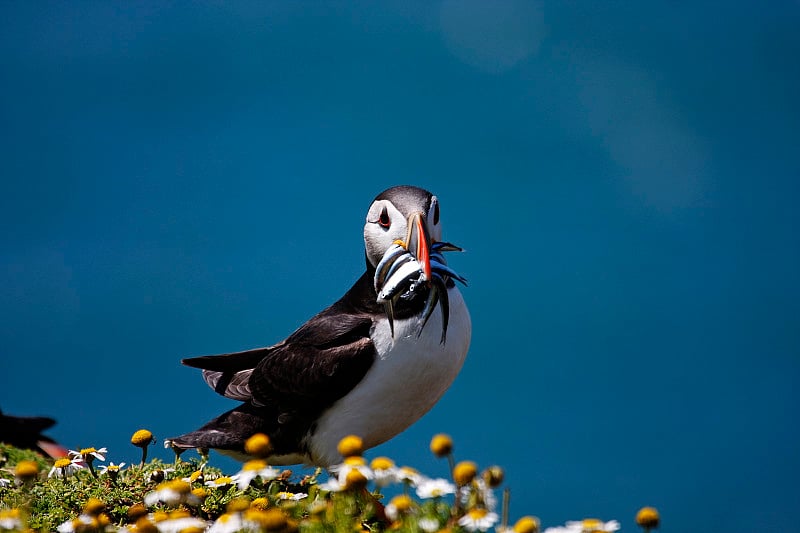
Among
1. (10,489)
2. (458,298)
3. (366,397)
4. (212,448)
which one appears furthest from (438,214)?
(10,489)

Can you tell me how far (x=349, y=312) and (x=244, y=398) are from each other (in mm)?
806

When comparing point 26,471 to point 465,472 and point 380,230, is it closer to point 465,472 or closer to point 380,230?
point 465,472

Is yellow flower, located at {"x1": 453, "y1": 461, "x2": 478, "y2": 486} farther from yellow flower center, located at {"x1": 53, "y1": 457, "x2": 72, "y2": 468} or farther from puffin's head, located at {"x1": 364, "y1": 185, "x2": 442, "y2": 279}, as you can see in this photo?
yellow flower center, located at {"x1": 53, "y1": 457, "x2": 72, "y2": 468}

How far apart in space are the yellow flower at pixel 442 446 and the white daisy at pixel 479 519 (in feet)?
0.80

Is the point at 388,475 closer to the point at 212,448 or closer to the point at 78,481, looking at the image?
the point at 212,448

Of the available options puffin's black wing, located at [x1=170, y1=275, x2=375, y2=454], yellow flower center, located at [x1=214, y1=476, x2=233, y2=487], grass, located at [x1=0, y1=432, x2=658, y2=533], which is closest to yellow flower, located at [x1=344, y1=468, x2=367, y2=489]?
grass, located at [x1=0, y1=432, x2=658, y2=533]

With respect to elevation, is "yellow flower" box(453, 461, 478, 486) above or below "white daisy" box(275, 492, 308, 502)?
below

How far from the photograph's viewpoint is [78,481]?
5797 mm

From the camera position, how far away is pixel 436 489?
3.58 metres

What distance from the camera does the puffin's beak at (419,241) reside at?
4.62 meters

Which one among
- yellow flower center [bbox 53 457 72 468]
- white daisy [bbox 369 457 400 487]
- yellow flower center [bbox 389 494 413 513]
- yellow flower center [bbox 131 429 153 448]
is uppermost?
yellow flower center [bbox 131 429 153 448]

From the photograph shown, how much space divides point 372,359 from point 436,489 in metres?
1.39

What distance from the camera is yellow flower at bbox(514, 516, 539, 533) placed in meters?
3.23

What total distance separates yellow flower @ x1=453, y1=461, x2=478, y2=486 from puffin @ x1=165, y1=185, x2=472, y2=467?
55.6 inches
